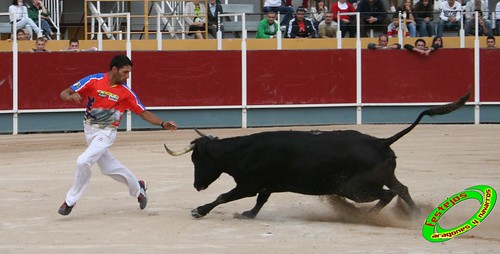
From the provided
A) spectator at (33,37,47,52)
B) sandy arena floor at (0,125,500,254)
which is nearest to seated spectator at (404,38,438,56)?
sandy arena floor at (0,125,500,254)

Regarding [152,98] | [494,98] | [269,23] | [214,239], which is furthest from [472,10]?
[214,239]

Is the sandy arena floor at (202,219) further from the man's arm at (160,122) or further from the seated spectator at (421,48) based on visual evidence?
the seated spectator at (421,48)

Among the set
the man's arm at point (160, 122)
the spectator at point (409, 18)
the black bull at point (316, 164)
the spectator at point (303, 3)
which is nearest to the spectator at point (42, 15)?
the spectator at point (303, 3)

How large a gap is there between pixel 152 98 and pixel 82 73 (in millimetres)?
1150

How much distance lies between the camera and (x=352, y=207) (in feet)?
26.9

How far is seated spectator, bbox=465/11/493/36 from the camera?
59.3ft

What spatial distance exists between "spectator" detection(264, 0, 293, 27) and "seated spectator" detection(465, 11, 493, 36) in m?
3.00

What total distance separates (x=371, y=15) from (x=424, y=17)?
3.01 feet

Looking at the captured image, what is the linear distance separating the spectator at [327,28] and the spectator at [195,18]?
2054 millimetres

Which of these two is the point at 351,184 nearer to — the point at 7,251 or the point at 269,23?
the point at 7,251

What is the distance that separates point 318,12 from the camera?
18.8 meters

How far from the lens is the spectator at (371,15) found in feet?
59.4

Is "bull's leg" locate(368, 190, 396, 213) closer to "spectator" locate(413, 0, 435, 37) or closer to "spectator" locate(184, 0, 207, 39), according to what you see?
"spectator" locate(413, 0, 435, 37)

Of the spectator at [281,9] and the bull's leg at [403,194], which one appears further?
the spectator at [281,9]
